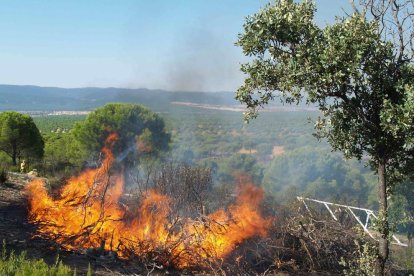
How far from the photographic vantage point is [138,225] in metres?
11.5

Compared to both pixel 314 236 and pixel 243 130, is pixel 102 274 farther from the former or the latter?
pixel 243 130

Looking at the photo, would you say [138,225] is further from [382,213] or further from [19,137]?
[19,137]

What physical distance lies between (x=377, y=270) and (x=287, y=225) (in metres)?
4.02

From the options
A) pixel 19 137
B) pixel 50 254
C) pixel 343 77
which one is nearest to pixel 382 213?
pixel 343 77

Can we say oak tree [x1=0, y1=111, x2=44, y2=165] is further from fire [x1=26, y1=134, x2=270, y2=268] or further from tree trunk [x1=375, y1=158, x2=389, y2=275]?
tree trunk [x1=375, y1=158, x2=389, y2=275]

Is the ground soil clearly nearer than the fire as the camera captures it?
Yes

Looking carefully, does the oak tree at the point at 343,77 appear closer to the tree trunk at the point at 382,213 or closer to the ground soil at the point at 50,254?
the tree trunk at the point at 382,213

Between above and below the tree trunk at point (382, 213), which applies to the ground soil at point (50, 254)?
below

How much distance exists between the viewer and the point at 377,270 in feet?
24.0

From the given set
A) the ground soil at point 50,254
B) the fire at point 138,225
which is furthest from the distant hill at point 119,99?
the ground soil at point 50,254

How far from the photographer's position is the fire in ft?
33.3

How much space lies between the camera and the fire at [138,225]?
33.3 ft

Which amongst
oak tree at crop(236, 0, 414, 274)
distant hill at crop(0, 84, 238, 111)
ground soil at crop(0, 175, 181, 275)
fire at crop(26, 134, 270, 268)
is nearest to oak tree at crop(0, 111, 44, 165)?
distant hill at crop(0, 84, 238, 111)

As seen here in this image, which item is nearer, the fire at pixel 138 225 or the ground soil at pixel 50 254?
the ground soil at pixel 50 254
